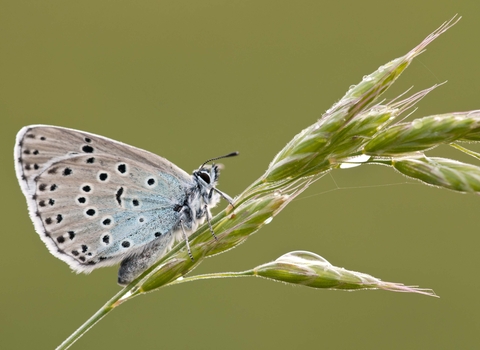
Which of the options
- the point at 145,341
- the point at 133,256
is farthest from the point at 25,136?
the point at 145,341

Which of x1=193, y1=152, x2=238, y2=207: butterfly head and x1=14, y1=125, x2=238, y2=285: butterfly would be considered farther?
x1=193, y1=152, x2=238, y2=207: butterfly head

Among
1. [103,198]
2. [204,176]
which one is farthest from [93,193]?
[204,176]

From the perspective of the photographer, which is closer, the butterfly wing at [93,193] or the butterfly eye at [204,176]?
the butterfly wing at [93,193]

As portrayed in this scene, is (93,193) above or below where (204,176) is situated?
above

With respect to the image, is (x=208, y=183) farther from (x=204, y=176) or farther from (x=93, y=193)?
(x=93, y=193)

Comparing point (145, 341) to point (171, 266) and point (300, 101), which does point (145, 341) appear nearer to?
point (300, 101)
